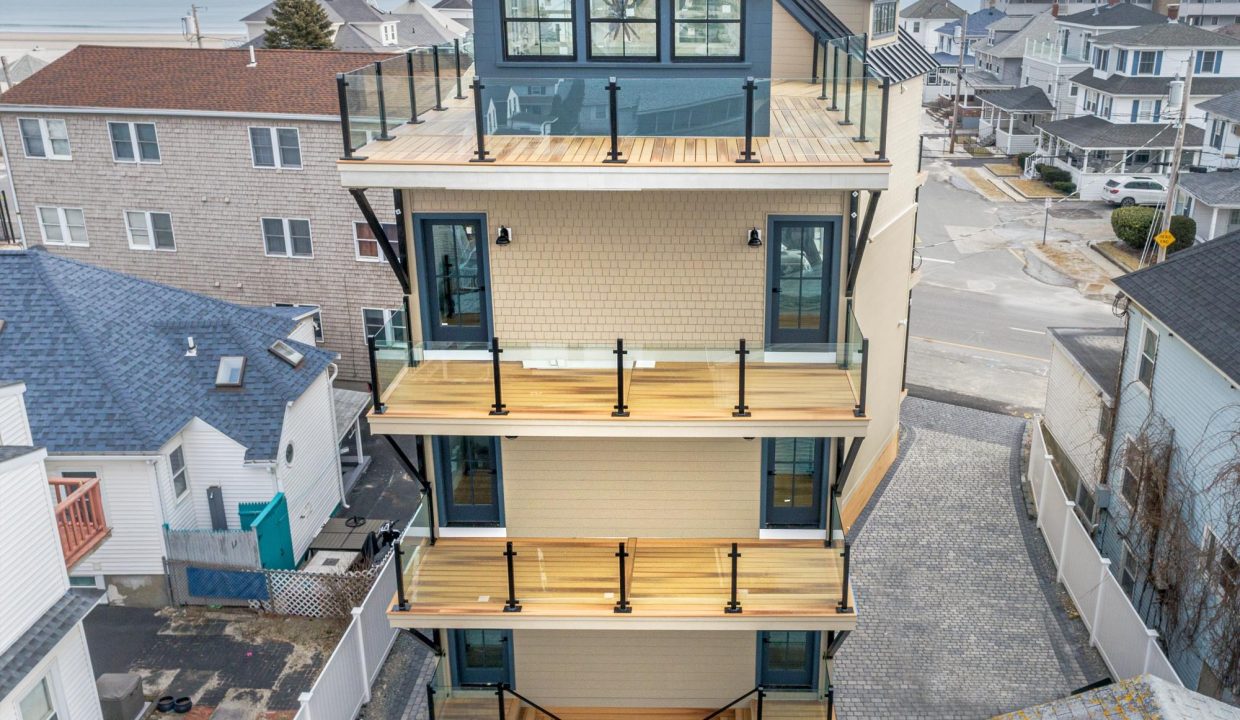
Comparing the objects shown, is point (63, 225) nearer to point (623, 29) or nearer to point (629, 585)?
point (623, 29)

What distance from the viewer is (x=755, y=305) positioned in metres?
13.9

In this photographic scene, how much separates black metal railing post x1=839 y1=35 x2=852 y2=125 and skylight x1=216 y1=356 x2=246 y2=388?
1382 centimetres

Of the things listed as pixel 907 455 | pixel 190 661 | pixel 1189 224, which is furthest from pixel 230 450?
pixel 1189 224

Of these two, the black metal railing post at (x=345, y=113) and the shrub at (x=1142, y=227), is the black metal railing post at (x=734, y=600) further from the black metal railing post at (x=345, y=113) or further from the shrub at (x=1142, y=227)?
the shrub at (x=1142, y=227)

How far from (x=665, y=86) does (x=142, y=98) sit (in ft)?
79.9

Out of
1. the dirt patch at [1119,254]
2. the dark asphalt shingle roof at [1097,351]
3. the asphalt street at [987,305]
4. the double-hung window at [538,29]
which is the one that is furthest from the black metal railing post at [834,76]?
the dirt patch at [1119,254]

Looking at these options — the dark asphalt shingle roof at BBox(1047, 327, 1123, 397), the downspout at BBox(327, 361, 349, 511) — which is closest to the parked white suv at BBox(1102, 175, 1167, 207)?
the dark asphalt shingle roof at BBox(1047, 327, 1123, 397)

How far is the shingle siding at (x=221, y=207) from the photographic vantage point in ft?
99.5

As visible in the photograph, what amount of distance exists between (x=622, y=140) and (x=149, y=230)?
80.6 feet

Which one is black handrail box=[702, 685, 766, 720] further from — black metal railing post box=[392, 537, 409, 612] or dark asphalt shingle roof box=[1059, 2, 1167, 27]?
dark asphalt shingle roof box=[1059, 2, 1167, 27]

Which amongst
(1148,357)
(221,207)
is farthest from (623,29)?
(221,207)

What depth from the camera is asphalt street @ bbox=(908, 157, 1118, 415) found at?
30.2m

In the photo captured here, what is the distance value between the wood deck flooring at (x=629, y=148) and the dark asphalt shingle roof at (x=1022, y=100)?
5640 centimetres

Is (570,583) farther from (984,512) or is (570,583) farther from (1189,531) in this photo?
(984,512)
